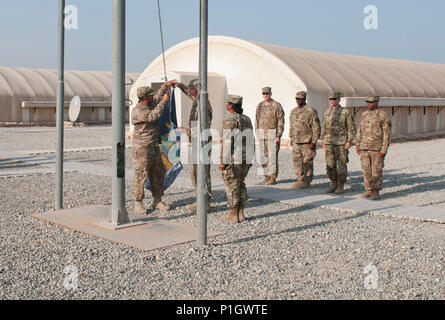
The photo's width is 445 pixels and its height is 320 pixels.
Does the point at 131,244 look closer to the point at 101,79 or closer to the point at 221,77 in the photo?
the point at 221,77

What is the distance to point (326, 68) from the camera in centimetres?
2041

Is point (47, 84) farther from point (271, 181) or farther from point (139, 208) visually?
point (139, 208)

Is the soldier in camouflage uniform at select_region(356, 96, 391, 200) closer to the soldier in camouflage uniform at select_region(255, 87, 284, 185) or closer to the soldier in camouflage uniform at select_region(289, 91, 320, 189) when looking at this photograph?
the soldier in camouflage uniform at select_region(289, 91, 320, 189)

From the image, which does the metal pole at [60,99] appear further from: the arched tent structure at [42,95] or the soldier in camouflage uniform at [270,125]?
the arched tent structure at [42,95]

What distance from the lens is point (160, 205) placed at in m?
8.05

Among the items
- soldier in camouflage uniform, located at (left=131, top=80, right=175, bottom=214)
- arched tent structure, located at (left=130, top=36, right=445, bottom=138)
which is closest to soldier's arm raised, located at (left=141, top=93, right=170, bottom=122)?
soldier in camouflage uniform, located at (left=131, top=80, right=175, bottom=214)

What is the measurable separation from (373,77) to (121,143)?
17062 mm

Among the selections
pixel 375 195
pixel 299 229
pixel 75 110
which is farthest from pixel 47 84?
pixel 299 229

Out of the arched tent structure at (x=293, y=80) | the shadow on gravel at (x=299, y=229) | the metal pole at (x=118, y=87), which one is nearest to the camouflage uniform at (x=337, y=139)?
the shadow on gravel at (x=299, y=229)

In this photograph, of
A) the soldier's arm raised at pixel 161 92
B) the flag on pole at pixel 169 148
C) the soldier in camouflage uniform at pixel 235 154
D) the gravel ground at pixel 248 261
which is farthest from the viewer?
the flag on pole at pixel 169 148

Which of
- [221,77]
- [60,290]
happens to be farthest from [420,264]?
[221,77]

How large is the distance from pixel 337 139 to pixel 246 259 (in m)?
4.57

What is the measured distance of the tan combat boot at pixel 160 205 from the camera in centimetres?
798

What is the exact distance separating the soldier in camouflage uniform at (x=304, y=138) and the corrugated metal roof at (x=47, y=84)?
23.5m
